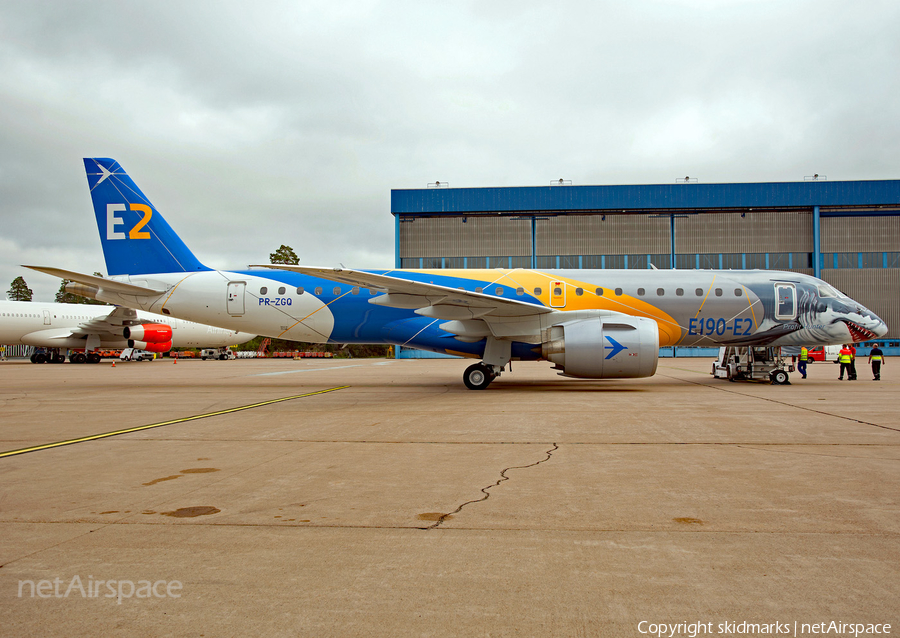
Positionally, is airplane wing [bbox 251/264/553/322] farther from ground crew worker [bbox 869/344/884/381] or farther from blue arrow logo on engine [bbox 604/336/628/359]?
ground crew worker [bbox 869/344/884/381]

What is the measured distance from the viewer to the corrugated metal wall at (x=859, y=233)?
39.0 m

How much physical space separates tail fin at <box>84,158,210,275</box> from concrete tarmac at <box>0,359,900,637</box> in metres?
8.65

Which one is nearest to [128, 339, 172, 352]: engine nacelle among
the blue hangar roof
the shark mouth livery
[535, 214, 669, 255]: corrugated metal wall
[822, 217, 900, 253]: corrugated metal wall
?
the shark mouth livery

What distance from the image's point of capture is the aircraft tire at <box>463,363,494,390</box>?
13.5 metres

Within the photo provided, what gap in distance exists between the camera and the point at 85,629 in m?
2.25

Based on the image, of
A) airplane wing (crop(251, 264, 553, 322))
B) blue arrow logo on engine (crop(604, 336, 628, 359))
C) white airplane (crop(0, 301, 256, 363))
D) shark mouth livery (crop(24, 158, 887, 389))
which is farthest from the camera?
white airplane (crop(0, 301, 256, 363))

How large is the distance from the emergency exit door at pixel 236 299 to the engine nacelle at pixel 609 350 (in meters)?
8.71

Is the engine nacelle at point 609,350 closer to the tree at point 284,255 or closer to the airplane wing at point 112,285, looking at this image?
the airplane wing at point 112,285

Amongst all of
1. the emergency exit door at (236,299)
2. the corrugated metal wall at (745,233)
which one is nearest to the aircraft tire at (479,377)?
the emergency exit door at (236,299)

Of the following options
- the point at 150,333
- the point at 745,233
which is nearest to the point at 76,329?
the point at 150,333

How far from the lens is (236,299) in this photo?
14.8 meters

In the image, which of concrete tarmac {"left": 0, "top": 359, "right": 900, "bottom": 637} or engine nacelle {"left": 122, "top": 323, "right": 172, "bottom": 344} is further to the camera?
engine nacelle {"left": 122, "top": 323, "right": 172, "bottom": 344}

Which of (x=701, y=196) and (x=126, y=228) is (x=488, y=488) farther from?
(x=701, y=196)

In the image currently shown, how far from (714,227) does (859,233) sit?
10523 mm
